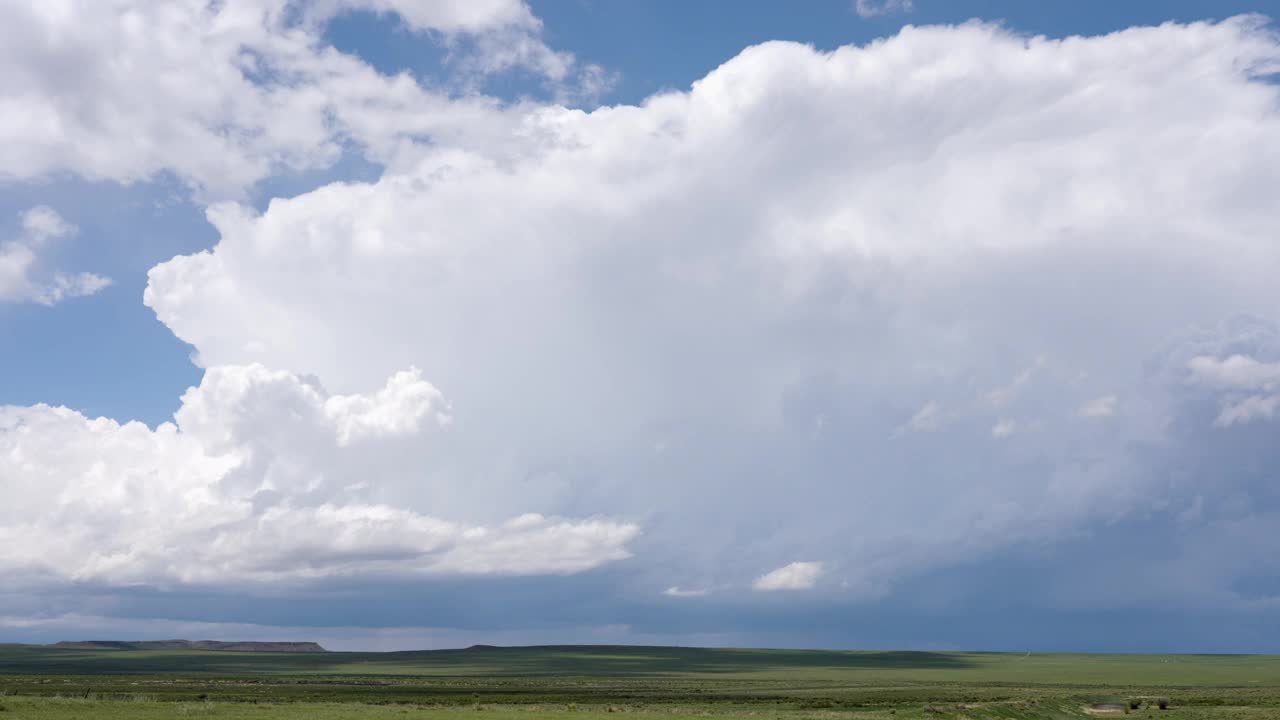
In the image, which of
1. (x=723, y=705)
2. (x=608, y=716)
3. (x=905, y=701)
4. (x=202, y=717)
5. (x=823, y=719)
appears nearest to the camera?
(x=202, y=717)

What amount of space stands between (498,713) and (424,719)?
7214mm

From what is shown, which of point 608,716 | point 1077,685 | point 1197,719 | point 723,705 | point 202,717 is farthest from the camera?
point 1077,685

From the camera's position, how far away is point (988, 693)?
11338cm

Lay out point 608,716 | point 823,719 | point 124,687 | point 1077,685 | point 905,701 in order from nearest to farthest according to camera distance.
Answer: point 608,716 → point 823,719 → point 905,701 → point 124,687 → point 1077,685

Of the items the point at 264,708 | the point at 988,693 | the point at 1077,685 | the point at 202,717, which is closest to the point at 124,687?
the point at 264,708

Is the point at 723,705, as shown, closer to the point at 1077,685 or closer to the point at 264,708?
the point at 264,708

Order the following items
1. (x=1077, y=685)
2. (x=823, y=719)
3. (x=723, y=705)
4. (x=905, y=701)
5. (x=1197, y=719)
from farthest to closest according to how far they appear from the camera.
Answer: (x=1077, y=685), (x=905, y=701), (x=723, y=705), (x=1197, y=719), (x=823, y=719)

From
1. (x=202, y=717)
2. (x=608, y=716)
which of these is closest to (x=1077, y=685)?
(x=608, y=716)

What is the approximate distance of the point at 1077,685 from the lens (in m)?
140

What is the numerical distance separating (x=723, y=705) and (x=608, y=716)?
1121 inches

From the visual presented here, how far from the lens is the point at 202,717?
55188mm

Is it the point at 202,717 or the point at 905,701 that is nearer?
the point at 202,717

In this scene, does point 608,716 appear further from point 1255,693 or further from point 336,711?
point 1255,693

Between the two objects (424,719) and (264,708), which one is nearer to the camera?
(424,719)
